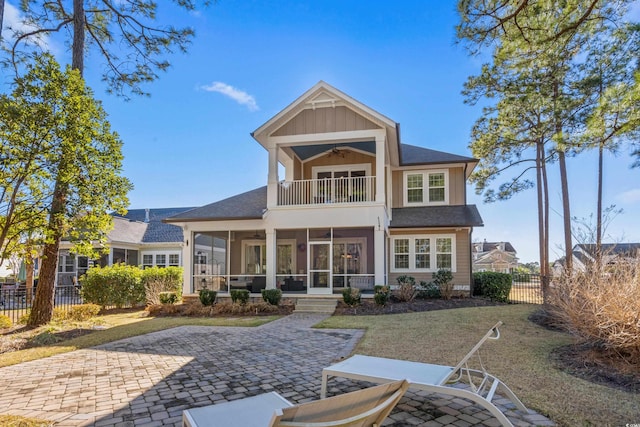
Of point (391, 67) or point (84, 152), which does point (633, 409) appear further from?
point (391, 67)

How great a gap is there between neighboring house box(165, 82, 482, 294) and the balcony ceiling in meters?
0.04

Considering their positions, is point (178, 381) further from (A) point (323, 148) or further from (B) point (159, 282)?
(A) point (323, 148)

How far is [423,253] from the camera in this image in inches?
693

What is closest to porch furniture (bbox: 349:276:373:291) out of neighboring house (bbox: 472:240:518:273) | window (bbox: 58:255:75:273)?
window (bbox: 58:255:75:273)

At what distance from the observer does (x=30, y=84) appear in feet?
28.1

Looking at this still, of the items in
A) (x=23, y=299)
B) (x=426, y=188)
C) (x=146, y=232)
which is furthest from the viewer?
(x=146, y=232)

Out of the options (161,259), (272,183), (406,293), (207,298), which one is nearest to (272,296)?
(207,298)

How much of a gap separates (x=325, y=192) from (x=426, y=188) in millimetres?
4908

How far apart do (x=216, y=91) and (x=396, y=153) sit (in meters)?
8.16

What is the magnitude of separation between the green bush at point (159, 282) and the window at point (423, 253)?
9519 mm

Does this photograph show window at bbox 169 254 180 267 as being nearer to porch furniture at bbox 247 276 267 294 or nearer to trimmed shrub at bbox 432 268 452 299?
porch furniture at bbox 247 276 267 294

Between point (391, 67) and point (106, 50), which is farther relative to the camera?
point (391, 67)

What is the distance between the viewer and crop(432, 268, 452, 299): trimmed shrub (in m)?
15.4

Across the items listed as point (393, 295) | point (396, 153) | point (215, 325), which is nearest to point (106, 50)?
point (215, 325)
